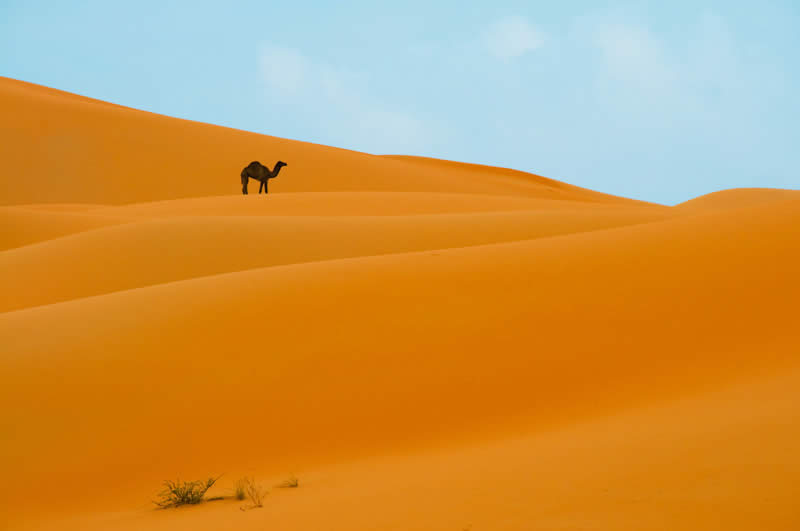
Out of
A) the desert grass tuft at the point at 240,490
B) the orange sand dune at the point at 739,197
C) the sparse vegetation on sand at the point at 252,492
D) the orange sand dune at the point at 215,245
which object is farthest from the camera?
the orange sand dune at the point at 739,197

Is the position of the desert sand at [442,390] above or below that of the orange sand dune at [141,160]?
below

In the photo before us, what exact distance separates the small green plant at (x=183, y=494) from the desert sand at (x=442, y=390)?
108 mm

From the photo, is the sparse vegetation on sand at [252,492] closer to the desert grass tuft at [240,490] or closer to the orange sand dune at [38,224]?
the desert grass tuft at [240,490]

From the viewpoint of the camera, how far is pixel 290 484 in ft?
14.0

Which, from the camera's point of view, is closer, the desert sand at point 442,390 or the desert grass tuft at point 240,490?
the desert sand at point 442,390

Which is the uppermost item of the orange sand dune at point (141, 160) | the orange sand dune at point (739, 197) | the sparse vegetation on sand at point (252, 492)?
the orange sand dune at point (141, 160)

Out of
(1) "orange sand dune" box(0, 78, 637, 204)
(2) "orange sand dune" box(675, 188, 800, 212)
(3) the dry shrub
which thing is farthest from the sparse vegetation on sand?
(2) "orange sand dune" box(675, 188, 800, 212)

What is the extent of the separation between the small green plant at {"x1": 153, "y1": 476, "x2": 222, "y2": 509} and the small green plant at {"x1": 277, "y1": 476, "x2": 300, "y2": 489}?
1.46ft

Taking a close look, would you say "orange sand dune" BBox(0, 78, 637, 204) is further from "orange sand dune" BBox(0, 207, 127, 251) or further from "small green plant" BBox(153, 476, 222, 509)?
"small green plant" BBox(153, 476, 222, 509)

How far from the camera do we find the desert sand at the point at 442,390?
11.4 ft

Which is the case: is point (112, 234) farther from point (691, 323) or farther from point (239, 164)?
point (239, 164)

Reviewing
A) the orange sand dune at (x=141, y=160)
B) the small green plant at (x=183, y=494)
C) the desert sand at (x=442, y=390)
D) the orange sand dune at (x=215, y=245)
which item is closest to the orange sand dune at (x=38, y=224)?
the orange sand dune at (x=215, y=245)

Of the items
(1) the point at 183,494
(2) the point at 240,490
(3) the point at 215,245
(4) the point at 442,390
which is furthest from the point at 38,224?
(2) the point at 240,490

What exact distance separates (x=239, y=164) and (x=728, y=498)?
3164cm
